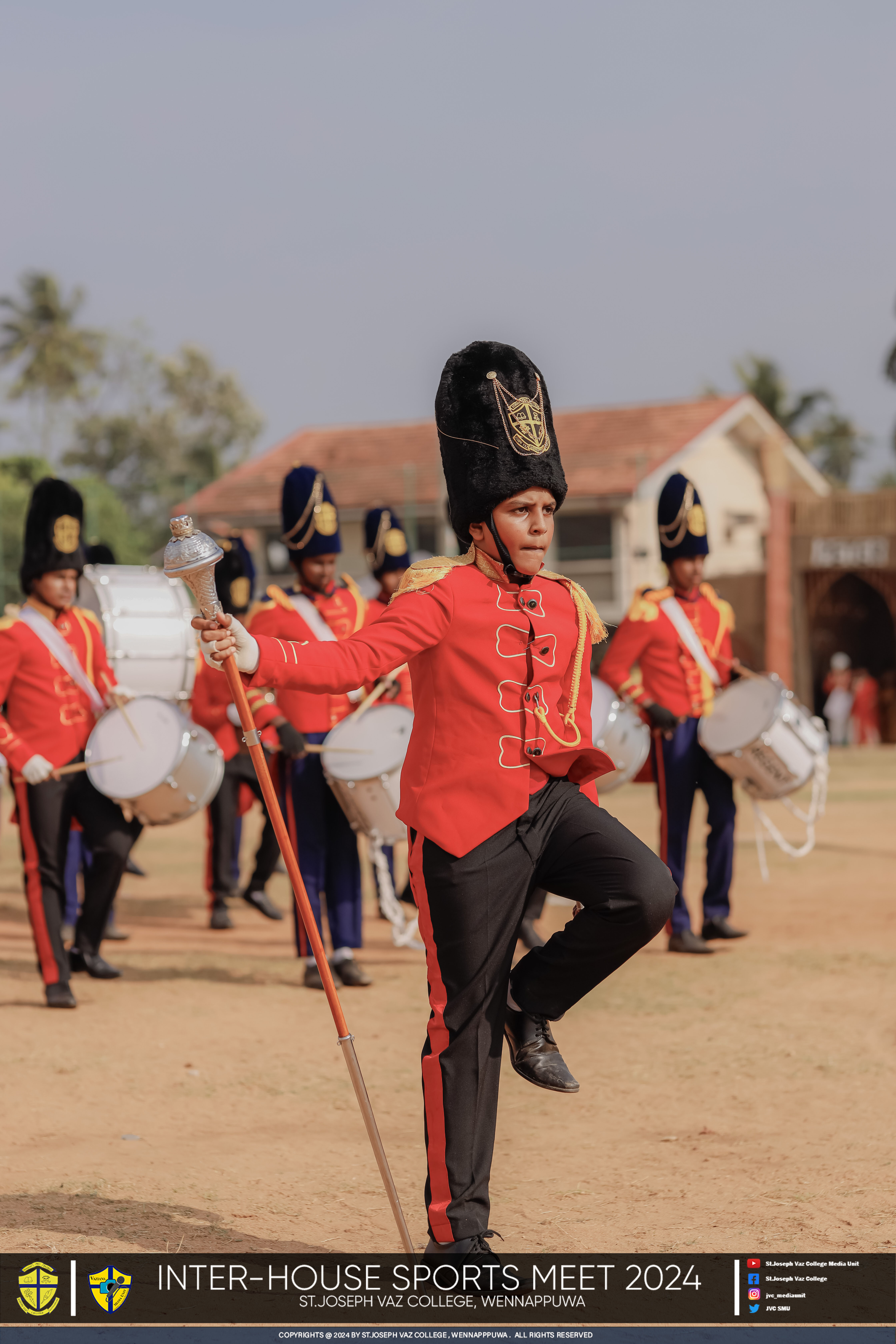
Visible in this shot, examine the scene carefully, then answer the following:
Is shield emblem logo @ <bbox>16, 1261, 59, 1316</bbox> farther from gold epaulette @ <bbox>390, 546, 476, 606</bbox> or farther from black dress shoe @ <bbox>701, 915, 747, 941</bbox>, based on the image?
black dress shoe @ <bbox>701, 915, 747, 941</bbox>

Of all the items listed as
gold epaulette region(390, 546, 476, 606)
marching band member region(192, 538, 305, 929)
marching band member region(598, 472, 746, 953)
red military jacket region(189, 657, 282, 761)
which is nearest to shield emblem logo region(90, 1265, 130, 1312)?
gold epaulette region(390, 546, 476, 606)

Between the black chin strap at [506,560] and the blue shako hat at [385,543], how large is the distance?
192 inches

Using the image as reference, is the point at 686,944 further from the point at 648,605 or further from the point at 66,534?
the point at 66,534

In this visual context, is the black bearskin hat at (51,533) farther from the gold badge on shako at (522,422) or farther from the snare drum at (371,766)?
the gold badge on shako at (522,422)

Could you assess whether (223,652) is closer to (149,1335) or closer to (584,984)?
(584,984)

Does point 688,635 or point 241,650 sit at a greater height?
point 241,650

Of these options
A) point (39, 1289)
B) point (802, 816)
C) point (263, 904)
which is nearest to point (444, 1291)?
point (39, 1289)

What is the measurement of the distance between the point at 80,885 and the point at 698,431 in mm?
25254

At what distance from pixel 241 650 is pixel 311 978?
4.54m

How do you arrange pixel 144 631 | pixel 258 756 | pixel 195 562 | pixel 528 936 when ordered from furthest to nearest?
pixel 144 631, pixel 528 936, pixel 258 756, pixel 195 562

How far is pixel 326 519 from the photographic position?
829 centimetres

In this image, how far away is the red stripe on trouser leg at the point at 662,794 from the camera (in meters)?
8.98

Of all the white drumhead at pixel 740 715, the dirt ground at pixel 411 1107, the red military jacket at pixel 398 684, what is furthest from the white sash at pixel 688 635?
the dirt ground at pixel 411 1107

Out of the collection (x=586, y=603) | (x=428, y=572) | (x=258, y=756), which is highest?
(x=428, y=572)
